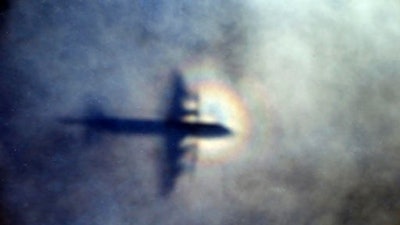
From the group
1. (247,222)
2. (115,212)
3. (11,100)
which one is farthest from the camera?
(247,222)

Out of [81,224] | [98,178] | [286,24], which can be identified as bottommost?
[81,224]

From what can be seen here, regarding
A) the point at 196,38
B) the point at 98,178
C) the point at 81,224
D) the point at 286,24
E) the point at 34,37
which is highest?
the point at 286,24

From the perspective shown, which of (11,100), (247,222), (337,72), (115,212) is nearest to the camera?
(11,100)

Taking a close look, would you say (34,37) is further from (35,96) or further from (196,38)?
(196,38)

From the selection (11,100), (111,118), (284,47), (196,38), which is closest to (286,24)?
(284,47)

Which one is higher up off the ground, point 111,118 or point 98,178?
point 111,118

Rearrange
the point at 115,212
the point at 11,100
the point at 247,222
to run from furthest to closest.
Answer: the point at 247,222 < the point at 115,212 < the point at 11,100

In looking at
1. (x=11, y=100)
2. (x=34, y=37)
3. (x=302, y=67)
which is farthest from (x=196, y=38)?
(x=11, y=100)

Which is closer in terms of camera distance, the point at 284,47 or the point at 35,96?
the point at 35,96

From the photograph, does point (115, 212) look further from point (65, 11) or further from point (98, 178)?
point (65, 11)
